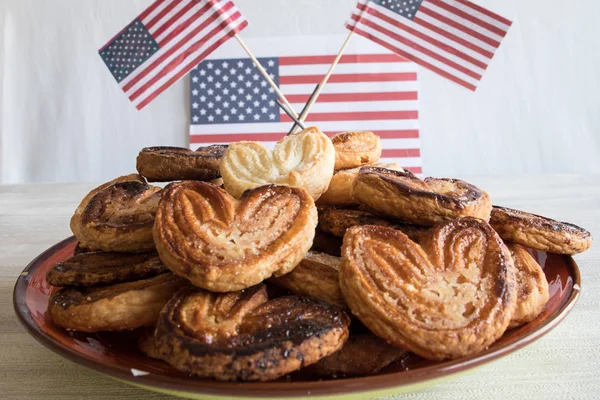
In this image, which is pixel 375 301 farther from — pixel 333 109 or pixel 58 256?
pixel 333 109

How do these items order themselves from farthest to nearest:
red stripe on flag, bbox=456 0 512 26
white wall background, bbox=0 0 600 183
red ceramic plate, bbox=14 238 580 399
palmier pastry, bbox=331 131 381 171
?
white wall background, bbox=0 0 600 183, red stripe on flag, bbox=456 0 512 26, palmier pastry, bbox=331 131 381 171, red ceramic plate, bbox=14 238 580 399

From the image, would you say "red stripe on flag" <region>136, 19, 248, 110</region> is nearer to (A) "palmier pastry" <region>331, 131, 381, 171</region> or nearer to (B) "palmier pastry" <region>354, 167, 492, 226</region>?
(A) "palmier pastry" <region>331, 131, 381, 171</region>

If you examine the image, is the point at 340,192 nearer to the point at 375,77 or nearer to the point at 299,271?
the point at 299,271

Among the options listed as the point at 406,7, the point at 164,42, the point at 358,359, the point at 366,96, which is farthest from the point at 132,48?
the point at 358,359

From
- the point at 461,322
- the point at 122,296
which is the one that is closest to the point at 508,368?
the point at 461,322

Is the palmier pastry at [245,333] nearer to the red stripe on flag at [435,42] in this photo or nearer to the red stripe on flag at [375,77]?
the red stripe on flag at [435,42]

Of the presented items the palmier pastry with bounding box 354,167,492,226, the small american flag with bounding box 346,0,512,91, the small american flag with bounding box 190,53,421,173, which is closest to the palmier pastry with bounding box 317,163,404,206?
the palmier pastry with bounding box 354,167,492,226
